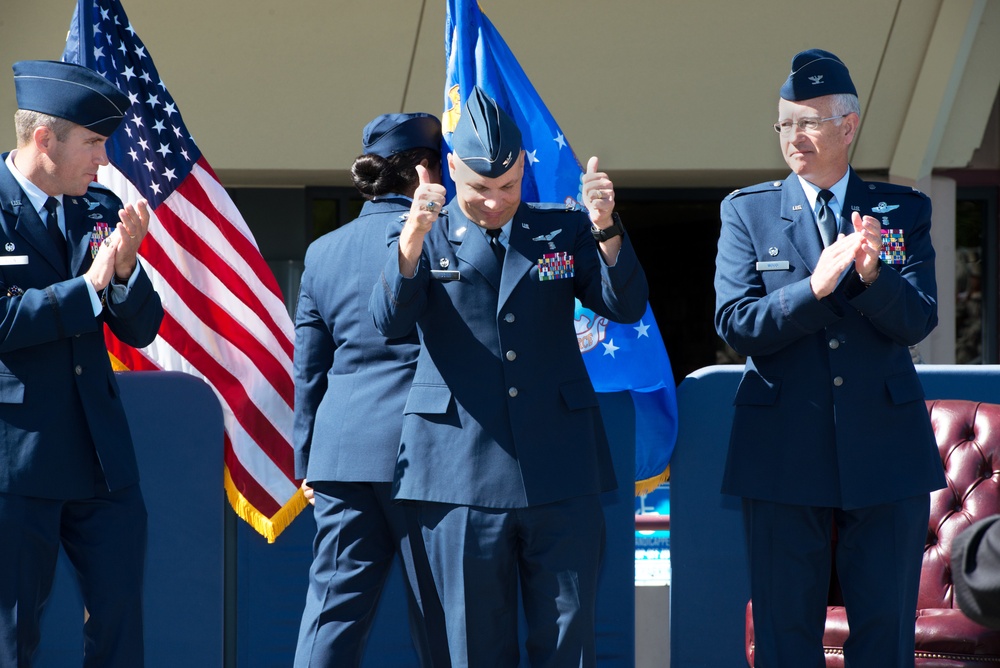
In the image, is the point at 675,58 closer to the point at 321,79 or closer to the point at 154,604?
the point at 321,79

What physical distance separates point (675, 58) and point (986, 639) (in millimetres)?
5138

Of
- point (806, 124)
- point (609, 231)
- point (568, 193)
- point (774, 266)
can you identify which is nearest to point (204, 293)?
point (568, 193)

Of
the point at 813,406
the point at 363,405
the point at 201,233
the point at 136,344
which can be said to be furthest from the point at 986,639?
the point at 201,233

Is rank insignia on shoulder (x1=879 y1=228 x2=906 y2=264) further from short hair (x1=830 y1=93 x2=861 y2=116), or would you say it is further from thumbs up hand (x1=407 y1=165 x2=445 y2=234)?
thumbs up hand (x1=407 y1=165 x2=445 y2=234)

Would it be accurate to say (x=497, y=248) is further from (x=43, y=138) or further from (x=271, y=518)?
(x=271, y=518)

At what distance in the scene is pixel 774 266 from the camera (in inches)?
127

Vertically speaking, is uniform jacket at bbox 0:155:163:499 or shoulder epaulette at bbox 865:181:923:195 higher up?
shoulder epaulette at bbox 865:181:923:195

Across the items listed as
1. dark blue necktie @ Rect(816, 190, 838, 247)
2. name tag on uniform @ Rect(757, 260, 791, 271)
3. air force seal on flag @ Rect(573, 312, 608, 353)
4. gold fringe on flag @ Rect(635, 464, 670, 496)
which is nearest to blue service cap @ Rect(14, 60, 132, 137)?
air force seal on flag @ Rect(573, 312, 608, 353)

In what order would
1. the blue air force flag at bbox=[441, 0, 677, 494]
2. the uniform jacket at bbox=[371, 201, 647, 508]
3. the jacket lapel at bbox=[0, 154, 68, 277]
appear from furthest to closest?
1. the blue air force flag at bbox=[441, 0, 677, 494]
2. the jacket lapel at bbox=[0, 154, 68, 277]
3. the uniform jacket at bbox=[371, 201, 647, 508]

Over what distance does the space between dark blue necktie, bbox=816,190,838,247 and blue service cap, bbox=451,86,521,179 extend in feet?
2.94

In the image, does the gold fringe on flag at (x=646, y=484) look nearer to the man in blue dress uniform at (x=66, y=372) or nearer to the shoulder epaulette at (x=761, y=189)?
the shoulder epaulette at (x=761, y=189)

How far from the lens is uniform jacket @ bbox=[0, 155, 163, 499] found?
10.1 ft

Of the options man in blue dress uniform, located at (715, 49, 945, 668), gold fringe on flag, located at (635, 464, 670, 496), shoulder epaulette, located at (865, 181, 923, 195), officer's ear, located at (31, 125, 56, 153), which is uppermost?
officer's ear, located at (31, 125, 56, 153)

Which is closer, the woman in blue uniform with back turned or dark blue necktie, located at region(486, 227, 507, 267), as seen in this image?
dark blue necktie, located at region(486, 227, 507, 267)
